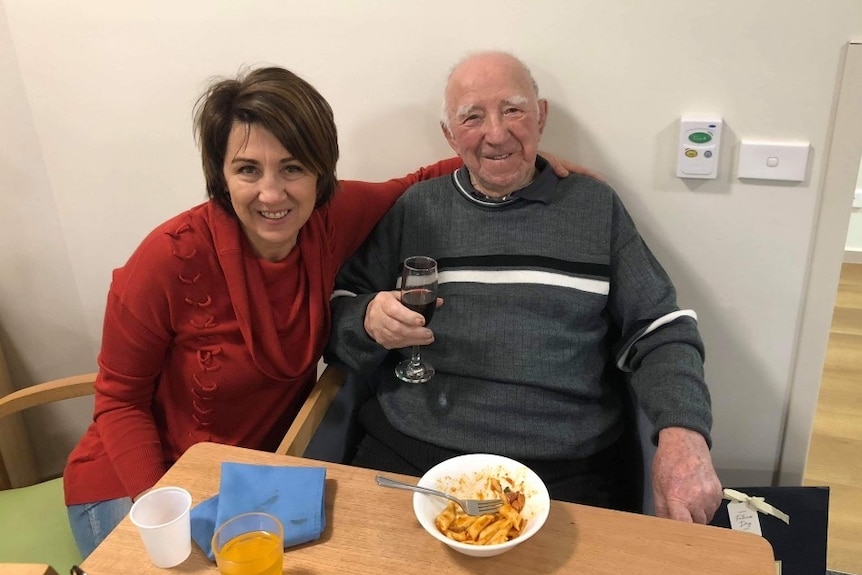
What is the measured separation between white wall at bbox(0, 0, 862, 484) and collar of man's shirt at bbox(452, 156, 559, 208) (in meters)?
0.11

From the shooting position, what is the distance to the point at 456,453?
1534mm

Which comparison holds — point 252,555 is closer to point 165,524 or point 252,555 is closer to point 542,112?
point 165,524

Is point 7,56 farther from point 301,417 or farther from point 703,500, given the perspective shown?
point 703,500

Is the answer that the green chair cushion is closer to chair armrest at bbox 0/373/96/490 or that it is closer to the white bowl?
chair armrest at bbox 0/373/96/490

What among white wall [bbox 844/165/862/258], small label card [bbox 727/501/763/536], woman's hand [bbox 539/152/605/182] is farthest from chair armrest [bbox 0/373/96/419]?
white wall [bbox 844/165/862/258]

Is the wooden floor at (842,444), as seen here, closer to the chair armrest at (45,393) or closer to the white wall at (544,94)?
the white wall at (544,94)

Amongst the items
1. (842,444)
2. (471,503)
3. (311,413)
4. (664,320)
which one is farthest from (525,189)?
(842,444)

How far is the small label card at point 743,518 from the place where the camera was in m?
1.66

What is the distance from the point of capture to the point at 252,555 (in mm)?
938

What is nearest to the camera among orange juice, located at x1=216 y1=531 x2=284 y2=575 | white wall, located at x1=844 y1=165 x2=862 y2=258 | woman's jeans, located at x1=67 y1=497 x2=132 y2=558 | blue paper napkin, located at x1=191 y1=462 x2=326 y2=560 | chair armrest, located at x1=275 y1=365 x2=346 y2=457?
orange juice, located at x1=216 y1=531 x2=284 y2=575

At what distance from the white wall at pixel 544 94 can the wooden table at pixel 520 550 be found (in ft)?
2.86

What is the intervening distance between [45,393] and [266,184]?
31.1 inches

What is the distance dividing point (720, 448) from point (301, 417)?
1153 millimetres

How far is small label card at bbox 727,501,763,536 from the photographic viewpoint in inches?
65.5
